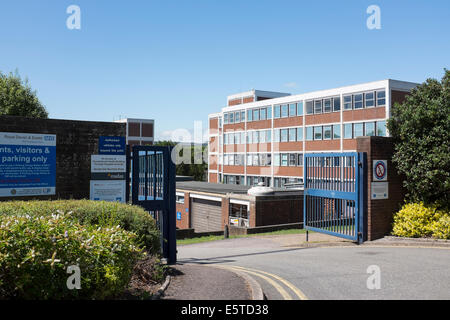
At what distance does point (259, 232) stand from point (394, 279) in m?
16.3

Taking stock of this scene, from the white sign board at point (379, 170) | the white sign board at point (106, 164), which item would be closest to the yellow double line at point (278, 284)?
the white sign board at point (106, 164)

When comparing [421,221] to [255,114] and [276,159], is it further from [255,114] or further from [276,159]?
[255,114]

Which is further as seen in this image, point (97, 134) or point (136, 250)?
point (97, 134)

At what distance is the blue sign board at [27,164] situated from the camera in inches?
466

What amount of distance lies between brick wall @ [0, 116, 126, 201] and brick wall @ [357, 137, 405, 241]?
9.75 m

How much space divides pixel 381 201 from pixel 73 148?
1171 cm

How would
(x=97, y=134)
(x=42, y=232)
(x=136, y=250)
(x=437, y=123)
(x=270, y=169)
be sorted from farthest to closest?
(x=270, y=169)
(x=437, y=123)
(x=97, y=134)
(x=136, y=250)
(x=42, y=232)

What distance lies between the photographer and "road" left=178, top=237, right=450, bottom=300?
26.9 feet

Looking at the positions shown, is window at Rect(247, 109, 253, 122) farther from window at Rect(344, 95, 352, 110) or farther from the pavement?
the pavement

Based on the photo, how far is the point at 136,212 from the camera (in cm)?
874

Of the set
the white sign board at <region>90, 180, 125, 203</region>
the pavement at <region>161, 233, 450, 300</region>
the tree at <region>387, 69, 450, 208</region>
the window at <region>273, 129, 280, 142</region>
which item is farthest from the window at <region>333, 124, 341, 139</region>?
the white sign board at <region>90, 180, 125, 203</region>

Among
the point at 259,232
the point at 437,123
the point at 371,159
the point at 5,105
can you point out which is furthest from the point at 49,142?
the point at 5,105

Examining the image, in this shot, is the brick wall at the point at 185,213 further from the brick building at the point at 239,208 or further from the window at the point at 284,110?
the window at the point at 284,110
